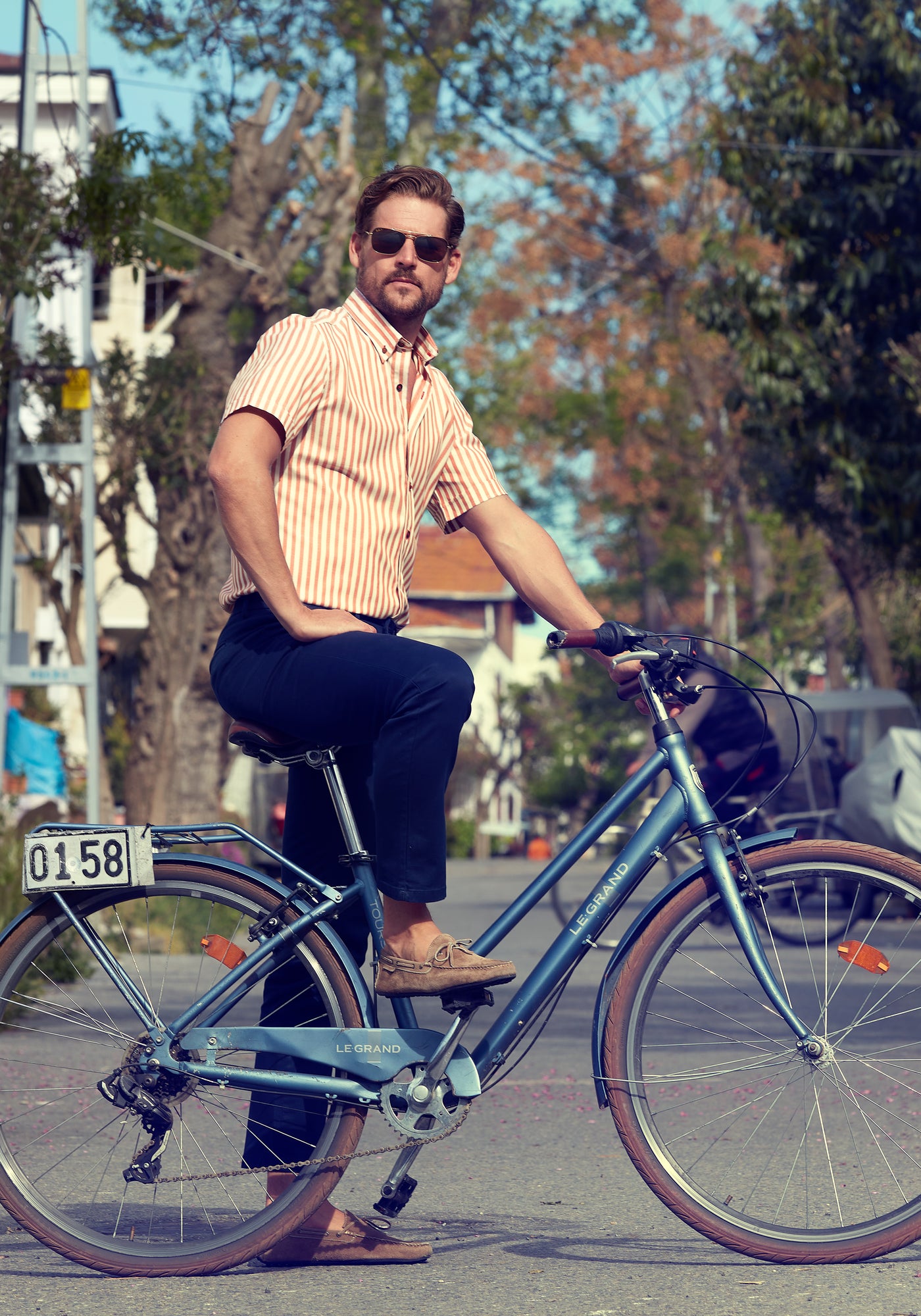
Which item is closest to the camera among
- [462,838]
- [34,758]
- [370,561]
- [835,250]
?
[370,561]

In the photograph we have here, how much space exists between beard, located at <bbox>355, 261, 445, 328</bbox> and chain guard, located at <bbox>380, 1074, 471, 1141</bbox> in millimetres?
1526

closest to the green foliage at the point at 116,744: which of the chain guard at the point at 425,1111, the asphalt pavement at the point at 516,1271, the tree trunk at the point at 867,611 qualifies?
the tree trunk at the point at 867,611

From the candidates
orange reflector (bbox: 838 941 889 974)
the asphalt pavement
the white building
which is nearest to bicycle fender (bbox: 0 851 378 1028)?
the asphalt pavement

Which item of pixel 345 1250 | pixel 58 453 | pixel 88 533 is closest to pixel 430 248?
pixel 345 1250

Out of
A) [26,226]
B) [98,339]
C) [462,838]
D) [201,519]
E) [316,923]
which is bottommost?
[462,838]

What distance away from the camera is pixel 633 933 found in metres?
3.38

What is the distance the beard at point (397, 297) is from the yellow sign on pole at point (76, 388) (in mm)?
7700

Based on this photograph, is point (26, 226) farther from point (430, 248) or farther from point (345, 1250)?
point (345, 1250)

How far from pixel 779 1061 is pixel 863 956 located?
11.4 inches

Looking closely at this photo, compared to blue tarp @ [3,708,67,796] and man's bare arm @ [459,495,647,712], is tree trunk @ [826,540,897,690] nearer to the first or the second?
blue tarp @ [3,708,67,796]

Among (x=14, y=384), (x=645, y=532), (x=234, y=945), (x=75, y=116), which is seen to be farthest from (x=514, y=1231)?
(x=645, y=532)

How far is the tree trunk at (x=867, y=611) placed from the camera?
1919 centimetres

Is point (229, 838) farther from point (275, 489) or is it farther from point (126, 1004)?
point (275, 489)

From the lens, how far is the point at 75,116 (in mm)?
10820
